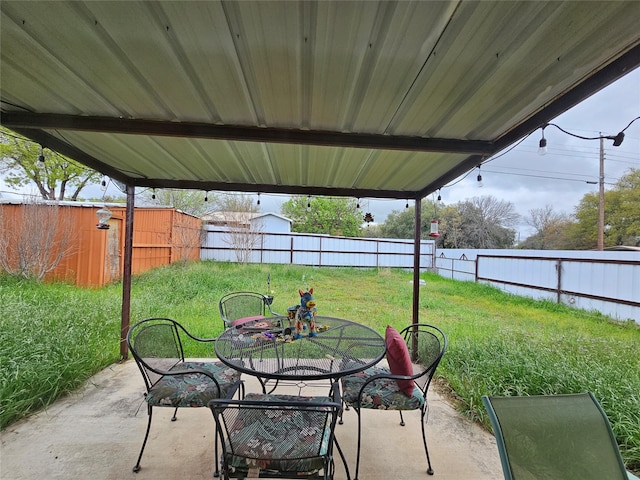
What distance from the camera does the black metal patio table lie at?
1.69m

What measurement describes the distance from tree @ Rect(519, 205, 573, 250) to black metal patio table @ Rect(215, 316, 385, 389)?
54.0 feet

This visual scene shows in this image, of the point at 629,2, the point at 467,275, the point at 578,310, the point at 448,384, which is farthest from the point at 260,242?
the point at 629,2

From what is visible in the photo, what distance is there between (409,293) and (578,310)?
10.9 ft

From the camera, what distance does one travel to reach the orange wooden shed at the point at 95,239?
18.7 feet

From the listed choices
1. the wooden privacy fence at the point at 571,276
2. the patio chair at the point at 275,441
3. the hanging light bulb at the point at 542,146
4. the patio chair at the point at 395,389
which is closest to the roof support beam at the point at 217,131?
the hanging light bulb at the point at 542,146

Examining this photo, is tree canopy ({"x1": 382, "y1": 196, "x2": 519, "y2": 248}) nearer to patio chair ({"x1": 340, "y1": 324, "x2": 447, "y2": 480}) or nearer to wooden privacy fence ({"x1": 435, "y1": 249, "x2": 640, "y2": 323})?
wooden privacy fence ({"x1": 435, "y1": 249, "x2": 640, "y2": 323})

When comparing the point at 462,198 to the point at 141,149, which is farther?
the point at 462,198

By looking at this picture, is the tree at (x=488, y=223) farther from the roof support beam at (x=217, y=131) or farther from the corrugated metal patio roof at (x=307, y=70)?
the roof support beam at (x=217, y=131)

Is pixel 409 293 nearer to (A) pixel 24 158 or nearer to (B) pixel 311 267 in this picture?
Result: (B) pixel 311 267

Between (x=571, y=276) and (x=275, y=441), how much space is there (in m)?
7.35

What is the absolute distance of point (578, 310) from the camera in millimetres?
5715

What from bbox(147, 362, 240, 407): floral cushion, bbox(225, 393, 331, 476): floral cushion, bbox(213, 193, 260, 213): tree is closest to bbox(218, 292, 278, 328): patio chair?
bbox(147, 362, 240, 407): floral cushion

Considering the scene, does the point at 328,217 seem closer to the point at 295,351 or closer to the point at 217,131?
the point at 295,351

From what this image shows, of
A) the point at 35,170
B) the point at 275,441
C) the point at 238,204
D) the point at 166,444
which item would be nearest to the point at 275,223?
the point at 238,204
